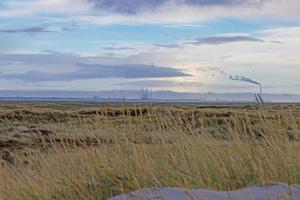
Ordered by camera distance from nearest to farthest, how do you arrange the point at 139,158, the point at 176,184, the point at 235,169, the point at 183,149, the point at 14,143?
the point at 176,184 < the point at 235,169 < the point at 139,158 < the point at 183,149 < the point at 14,143

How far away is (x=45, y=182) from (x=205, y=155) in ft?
5.81

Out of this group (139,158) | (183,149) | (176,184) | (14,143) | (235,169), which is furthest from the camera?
(14,143)

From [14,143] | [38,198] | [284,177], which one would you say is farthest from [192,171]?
[14,143]

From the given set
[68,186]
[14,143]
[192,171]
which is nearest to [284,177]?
[192,171]

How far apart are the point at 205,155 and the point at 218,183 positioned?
89 cm

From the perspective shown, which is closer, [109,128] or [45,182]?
[45,182]

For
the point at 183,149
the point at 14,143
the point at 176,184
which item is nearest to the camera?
the point at 176,184

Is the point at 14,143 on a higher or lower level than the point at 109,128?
lower

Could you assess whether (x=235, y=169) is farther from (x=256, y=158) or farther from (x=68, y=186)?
(x=68, y=186)

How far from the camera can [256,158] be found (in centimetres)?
670

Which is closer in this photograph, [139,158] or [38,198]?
[38,198]

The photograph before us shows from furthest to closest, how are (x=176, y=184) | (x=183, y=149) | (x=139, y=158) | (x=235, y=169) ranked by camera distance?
1. (x=183, y=149)
2. (x=139, y=158)
3. (x=235, y=169)
4. (x=176, y=184)

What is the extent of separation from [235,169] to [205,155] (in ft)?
2.02

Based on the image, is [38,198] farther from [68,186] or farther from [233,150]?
[233,150]
